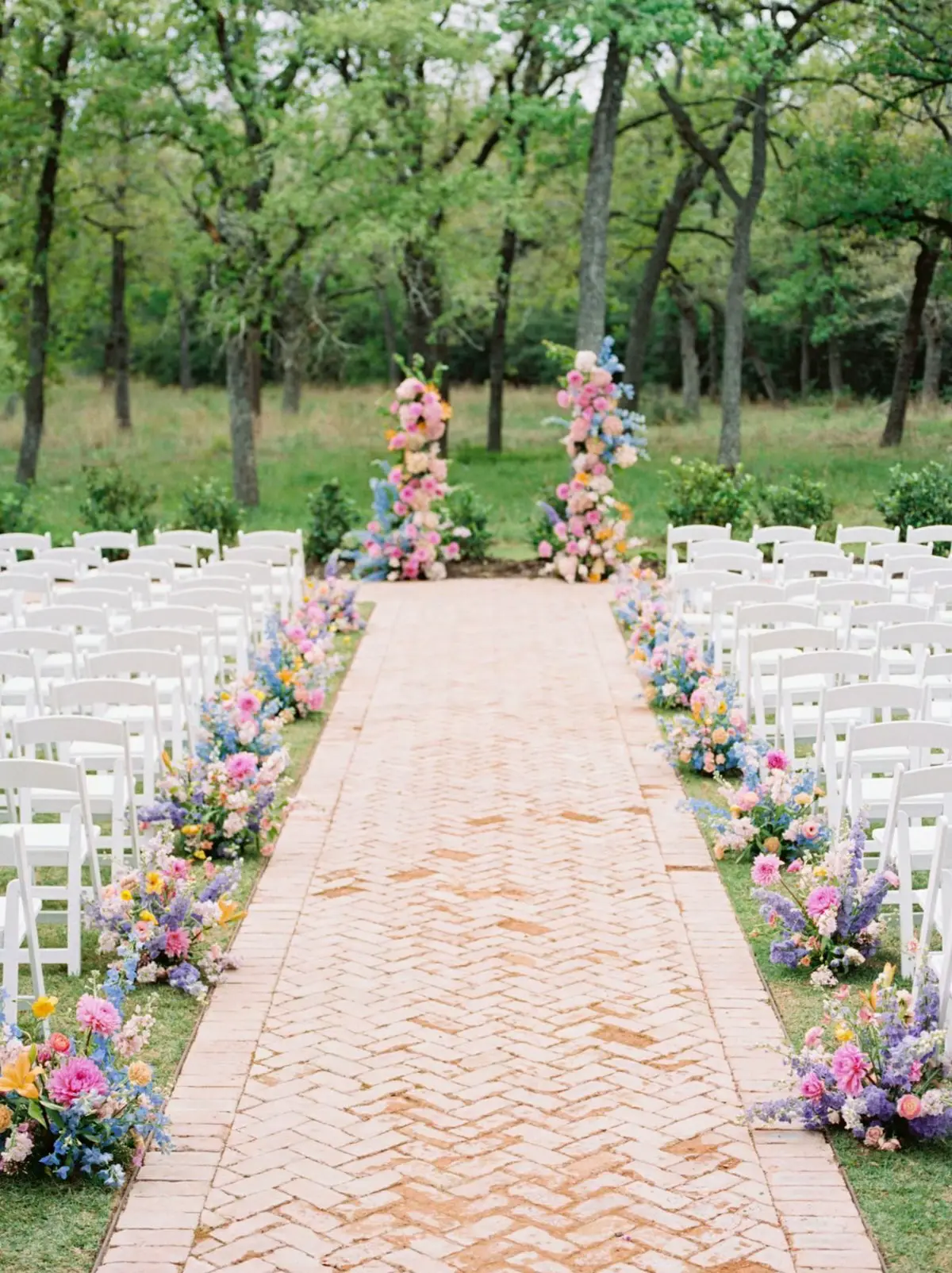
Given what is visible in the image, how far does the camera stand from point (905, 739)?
6.58 metres

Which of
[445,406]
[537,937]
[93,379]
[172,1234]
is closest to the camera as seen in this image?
[172,1234]

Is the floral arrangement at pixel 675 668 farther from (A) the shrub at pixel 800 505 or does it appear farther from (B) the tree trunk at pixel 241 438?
(B) the tree trunk at pixel 241 438

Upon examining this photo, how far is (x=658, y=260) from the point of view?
3036cm

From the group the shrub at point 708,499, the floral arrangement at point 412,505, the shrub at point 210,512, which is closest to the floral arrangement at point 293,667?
the floral arrangement at point 412,505

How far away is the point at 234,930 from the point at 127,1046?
6.74ft

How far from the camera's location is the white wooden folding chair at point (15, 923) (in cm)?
523

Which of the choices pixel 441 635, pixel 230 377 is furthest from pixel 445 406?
pixel 230 377

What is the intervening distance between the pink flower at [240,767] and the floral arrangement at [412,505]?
911cm

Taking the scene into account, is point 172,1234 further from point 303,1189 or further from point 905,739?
point 905,739

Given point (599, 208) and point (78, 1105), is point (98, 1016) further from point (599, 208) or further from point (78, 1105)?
point (599, 208)

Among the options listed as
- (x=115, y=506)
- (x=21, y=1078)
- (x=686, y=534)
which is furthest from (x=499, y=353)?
(x=21, y=1078)

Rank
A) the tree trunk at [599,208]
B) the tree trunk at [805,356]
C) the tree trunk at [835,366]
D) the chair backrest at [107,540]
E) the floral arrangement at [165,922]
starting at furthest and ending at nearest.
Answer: the tree trunk at [805,356] → the tree trunk at [835,366] → the tree trunk at [599,208] → the chair backrest at [107,540] → the floral arrangement at [165,922]

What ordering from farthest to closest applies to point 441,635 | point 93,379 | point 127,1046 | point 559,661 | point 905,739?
point 93,379 → point 441,635 → point 559,661 → point 905,739 → point 127,1046

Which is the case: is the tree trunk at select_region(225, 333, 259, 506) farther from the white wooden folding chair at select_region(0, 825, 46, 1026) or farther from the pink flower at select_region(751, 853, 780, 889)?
the white wooden folding chair at select_region(0, 825, 46, 1026)
